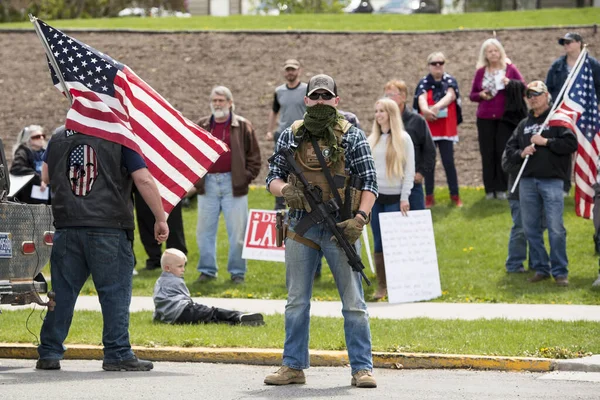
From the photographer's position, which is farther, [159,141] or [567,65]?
[567,65]

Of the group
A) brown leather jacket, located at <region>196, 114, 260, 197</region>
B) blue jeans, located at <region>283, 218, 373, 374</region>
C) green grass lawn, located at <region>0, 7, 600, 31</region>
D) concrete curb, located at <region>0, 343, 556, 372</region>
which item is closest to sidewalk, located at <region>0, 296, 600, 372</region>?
concrete curb, located at <region>0, 343, 556, 372</region>

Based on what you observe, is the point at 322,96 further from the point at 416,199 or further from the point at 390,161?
the point at 416,199

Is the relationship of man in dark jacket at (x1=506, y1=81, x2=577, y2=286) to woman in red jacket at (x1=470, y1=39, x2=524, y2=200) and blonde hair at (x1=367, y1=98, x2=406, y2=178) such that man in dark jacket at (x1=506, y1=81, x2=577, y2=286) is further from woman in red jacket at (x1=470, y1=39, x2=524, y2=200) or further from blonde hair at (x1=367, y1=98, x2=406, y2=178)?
woman in red jacket at (x1=470, y1=39, x2=524, y2=200)

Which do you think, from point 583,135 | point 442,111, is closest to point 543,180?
point 583,135

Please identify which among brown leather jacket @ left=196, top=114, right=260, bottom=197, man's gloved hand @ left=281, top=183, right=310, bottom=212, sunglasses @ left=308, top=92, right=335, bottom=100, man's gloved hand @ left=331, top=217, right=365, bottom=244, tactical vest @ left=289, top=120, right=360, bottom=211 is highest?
sunglasses @ left=308, top=92, right=335, bottom=100

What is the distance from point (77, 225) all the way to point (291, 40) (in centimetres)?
2043

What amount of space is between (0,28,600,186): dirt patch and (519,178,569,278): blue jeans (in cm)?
842

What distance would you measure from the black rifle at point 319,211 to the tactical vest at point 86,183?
146cm

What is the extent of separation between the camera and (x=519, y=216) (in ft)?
48.6

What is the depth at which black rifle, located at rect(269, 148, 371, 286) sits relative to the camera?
8.51 meters

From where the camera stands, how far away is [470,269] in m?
15.1

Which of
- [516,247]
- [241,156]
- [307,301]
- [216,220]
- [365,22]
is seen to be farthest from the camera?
[365,22]

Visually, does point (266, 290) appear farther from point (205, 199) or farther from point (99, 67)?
point (99, 67)

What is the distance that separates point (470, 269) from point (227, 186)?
3.17m
